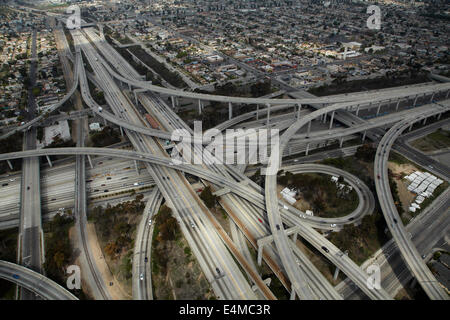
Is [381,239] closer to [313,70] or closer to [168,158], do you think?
[168,158]

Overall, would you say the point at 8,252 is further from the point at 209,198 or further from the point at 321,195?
the point at 321,195

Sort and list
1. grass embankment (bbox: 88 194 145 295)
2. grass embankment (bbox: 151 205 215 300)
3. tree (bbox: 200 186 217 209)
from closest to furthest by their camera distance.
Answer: grass embankment (bbox: 151 205 215 300), grass embankment (bbox: 88 194 145 295), tree (bbox: 200 186 217 209)

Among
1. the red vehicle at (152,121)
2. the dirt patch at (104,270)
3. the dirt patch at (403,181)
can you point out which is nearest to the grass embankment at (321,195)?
the dirt patch at (403,181)

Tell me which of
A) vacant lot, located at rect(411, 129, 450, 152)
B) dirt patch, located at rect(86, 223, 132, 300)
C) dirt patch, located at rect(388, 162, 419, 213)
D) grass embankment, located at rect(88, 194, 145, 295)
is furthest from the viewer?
vacant lot, located at rect(411, 129, 450, 152)

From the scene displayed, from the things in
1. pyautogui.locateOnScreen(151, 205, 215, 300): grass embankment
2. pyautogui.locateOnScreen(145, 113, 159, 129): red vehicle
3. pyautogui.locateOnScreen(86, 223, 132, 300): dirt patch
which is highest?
pyautogui.locateOnScreen(145, 113, 159, 129): red vehicle

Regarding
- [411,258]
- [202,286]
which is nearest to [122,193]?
[202,286]

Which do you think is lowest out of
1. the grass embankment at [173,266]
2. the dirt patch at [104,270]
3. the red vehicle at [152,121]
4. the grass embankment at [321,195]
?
the dirt patch at [104,270]

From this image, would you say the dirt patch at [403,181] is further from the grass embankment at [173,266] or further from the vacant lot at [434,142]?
the grass embankment at [173,266]

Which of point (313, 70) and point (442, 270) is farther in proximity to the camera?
point (313, 70)

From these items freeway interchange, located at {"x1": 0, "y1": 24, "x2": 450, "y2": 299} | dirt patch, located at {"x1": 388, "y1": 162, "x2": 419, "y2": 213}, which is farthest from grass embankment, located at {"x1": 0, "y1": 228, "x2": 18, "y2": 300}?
dirt patch, located at {"x1": 388, "y1": 162, "x2": 419, "y2": 213}

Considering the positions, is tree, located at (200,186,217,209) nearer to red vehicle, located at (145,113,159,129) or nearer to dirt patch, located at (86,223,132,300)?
dirt patch, located at (86,223,132,300)

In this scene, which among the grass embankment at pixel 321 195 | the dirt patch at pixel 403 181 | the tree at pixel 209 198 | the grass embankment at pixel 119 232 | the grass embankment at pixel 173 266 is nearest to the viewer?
the grass embankment at pixel 173 266
